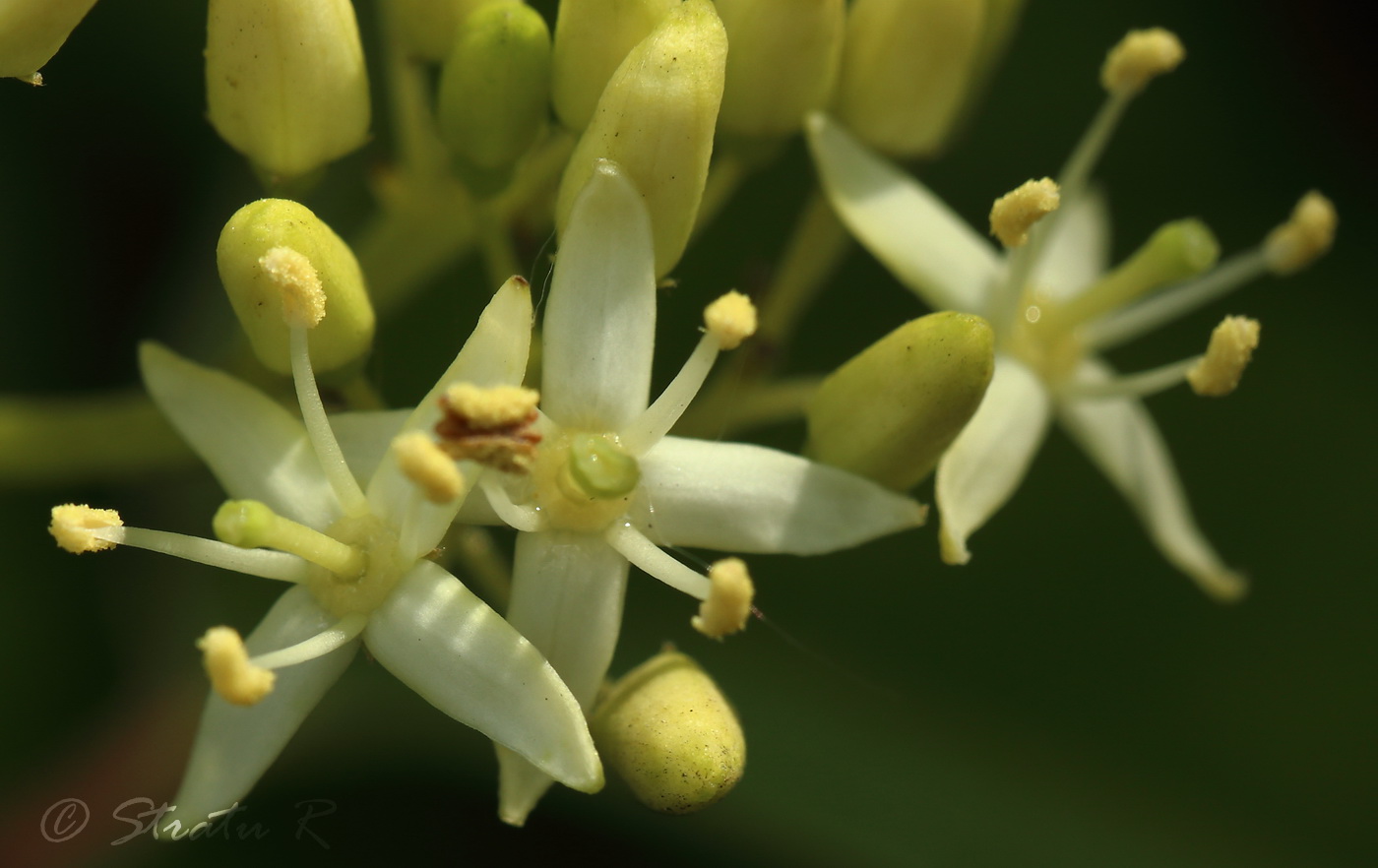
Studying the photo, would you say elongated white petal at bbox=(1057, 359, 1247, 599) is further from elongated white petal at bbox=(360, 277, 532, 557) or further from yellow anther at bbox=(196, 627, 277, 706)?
yellow anther at bbox=(196, 627, 277, 706)

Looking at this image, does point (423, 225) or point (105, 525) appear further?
point (423, 225)

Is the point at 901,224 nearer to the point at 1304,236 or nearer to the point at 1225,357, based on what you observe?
the point at 1225,357

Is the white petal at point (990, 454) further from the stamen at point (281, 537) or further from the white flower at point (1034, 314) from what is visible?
the stamen at point (281, 537)

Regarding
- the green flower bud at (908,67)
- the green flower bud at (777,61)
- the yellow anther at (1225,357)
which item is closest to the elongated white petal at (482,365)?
the green flower bud at (777,61)

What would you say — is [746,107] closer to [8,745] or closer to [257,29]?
[257,29]

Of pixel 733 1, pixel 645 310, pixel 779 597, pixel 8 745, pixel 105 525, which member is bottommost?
pixel 8 745

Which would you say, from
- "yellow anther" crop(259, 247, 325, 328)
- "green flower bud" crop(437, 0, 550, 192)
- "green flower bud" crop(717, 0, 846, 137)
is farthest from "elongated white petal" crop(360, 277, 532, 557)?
"green flower bud" crop(717, 0, 846, 137)

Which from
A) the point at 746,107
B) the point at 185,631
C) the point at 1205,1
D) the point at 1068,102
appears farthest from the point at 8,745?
the point at 1205,1
